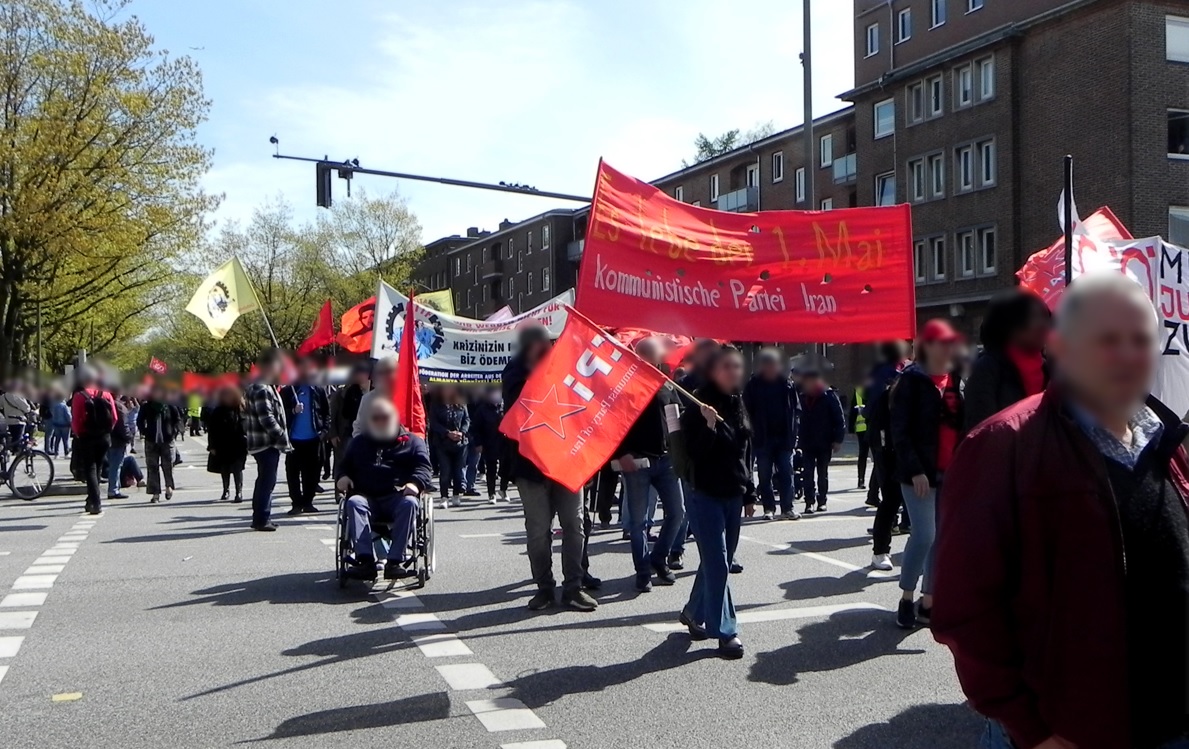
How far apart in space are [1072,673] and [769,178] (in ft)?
173

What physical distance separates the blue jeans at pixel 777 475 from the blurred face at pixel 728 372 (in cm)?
697

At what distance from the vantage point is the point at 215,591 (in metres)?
9.43

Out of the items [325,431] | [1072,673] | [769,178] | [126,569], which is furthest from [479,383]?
[769,178]

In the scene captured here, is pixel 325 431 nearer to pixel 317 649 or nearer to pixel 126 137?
pixel 317 649

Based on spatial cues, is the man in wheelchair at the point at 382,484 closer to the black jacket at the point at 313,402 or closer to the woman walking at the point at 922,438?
the woman walking at the point at 922,438

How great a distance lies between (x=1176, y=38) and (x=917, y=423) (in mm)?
31928

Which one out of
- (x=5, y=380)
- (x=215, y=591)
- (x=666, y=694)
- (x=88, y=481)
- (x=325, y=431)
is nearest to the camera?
(x=666, y=694)

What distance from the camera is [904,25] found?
44.9m

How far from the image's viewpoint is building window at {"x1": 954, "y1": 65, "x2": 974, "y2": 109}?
1566 inches

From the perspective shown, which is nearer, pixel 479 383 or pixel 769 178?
pixel 479 383

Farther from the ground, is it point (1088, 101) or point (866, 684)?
point (1088, 101)

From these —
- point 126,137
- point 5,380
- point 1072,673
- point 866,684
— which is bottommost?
point 866,684

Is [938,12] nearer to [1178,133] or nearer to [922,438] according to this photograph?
[1178,133]

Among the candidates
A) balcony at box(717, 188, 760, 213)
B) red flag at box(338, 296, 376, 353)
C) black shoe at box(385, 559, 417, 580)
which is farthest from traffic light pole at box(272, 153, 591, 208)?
balcony at box(717, 188, 760, 213)
